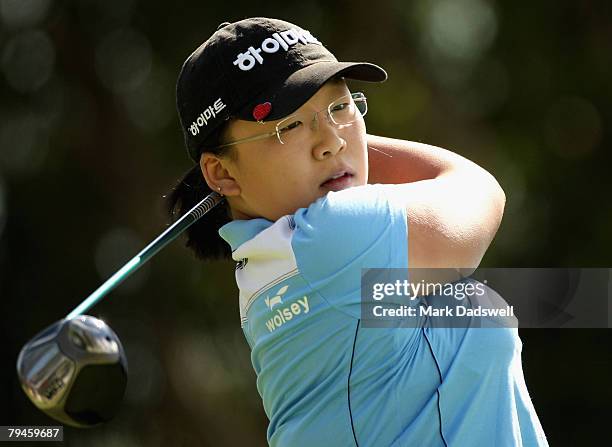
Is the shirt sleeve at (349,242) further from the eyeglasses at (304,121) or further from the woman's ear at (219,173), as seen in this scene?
the woman's ear at (219,173)

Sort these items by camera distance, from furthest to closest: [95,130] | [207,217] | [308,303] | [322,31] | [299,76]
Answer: [95,130] → [322,31] → [207,217] → [299,76] → [308,303]

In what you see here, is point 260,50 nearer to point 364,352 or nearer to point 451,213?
point 451,213

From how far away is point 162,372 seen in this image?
7.28 meters

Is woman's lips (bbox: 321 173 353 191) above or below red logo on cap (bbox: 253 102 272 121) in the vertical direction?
below

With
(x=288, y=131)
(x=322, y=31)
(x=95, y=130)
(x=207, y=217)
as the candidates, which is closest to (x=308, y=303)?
(x=288, y=131)

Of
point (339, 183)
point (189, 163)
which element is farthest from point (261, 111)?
point (189, 163)

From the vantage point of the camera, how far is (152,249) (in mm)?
2178

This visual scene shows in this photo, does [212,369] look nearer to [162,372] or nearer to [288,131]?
→ [162,372]

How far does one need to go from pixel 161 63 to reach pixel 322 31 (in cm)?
108

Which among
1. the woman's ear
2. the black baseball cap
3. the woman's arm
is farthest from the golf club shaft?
the woman's arm

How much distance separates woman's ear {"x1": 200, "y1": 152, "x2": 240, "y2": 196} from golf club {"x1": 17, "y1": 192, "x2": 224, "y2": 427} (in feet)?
1.67

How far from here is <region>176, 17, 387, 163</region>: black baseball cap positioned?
218 cm

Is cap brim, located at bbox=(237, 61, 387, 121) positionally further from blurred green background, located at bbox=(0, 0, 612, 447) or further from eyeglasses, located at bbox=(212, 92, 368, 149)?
blurred green background, located at bbox=(0, 0, 612, 447)

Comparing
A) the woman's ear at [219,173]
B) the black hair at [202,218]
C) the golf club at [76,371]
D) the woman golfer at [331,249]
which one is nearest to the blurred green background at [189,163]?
the black hair at [202,218]
